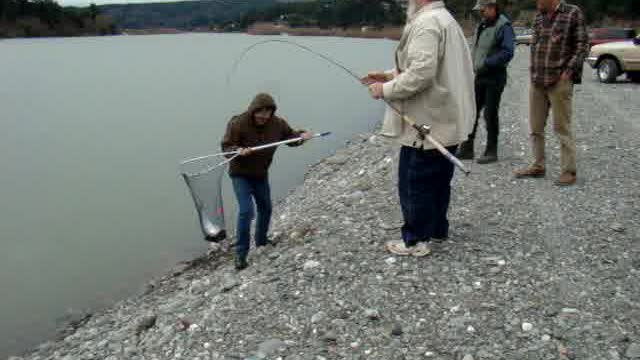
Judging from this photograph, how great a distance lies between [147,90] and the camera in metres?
35.9

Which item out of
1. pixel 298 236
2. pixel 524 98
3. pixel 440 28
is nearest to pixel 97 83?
pixel 524 98

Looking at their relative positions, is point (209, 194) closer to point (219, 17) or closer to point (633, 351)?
point (633, 351)

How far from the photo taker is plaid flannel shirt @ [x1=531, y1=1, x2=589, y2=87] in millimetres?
7012

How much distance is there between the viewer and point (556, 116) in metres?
7.28

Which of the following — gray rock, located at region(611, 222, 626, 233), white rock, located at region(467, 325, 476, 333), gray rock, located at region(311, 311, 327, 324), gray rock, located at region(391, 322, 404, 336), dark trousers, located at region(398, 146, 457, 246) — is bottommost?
gray rock, located at region(311, 311, 327, 324)

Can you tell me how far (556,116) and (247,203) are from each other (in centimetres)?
337

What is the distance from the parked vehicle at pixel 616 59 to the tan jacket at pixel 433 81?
16.0 m

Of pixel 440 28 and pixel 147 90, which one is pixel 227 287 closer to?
pixel 440 28

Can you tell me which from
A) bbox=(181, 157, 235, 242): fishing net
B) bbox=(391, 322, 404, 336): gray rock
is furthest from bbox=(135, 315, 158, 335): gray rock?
bbox=(391, 322, 404, 336): gray rock

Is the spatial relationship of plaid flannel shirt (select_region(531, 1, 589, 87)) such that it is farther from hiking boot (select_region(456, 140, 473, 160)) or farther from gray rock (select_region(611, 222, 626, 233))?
hiking boot (select_region(456, 140, 473, 160))

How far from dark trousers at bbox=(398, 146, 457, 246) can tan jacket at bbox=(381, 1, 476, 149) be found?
159 millimetres

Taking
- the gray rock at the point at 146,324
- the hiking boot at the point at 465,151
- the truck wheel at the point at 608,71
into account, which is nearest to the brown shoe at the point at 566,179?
the hiking boot at the point at 465,151

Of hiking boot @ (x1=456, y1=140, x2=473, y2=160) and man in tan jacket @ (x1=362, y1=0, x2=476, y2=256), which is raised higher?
man in tan jacket @ (x1=362, y1=0, x2=476, y2=256)

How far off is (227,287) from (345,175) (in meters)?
6.20
